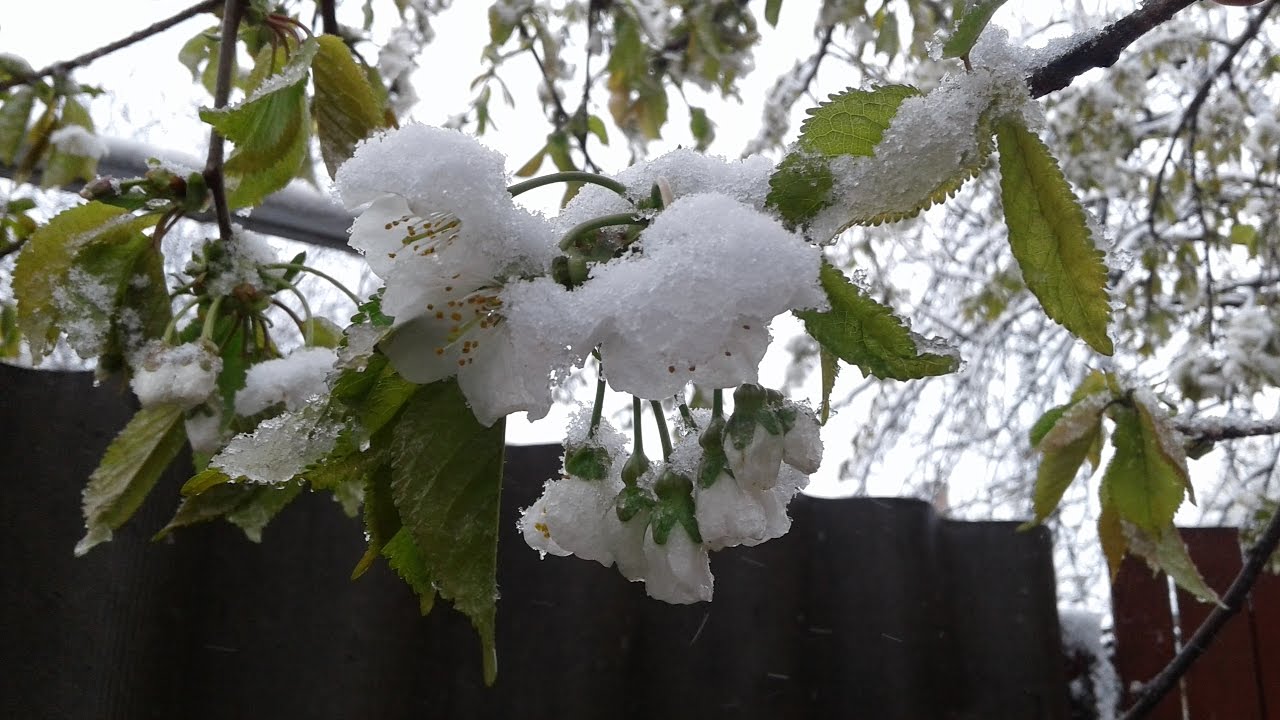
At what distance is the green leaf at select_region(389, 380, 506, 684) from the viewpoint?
42 centimetres

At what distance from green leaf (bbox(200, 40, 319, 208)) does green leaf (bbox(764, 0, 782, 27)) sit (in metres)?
1.15

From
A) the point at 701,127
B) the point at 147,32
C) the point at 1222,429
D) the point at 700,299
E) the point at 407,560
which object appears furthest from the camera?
the point at 701,127

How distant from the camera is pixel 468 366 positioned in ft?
1.39

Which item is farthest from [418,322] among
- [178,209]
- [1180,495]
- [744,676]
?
[744,676]

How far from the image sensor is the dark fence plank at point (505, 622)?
1.34 m

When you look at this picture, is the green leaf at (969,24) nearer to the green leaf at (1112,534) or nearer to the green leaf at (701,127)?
the green leaf at (1112,534)

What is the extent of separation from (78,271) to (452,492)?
0.58m

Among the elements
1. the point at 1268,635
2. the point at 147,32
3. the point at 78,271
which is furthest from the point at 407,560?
the point at 1268,635

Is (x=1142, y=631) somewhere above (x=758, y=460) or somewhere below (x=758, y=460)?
below

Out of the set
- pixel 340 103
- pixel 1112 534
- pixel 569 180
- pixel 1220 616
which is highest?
pixel 340 103

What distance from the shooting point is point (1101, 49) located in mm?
422

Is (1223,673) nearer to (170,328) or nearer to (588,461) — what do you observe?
(588,461)

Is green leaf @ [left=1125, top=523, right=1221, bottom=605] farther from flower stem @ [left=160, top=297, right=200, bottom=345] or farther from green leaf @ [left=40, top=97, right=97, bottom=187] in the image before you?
green leaf @ [left=40, top=97, right=97, bottom=187]

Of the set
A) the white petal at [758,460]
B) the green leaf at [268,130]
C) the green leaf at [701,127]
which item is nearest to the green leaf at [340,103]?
the green leaf at [268,130]
